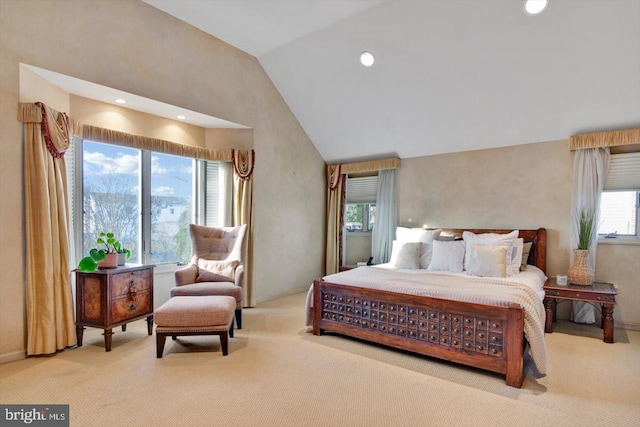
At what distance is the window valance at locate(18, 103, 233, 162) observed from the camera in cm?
283

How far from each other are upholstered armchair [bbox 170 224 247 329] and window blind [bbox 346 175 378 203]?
2.45 meters

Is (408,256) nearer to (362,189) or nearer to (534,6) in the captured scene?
(362,189)

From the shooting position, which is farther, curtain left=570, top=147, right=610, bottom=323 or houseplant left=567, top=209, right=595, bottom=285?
curtain left=570, top=147, right=610, bottom=323

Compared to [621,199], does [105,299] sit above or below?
below

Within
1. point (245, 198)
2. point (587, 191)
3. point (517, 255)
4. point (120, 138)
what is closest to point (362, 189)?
point (245, 198)

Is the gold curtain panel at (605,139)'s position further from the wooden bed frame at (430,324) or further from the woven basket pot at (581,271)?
the wooden bed frame at (430,324)

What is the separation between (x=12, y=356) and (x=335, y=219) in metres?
4.43

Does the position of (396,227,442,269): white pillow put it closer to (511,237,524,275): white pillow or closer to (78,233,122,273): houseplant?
(511,237,524,275): white pillow

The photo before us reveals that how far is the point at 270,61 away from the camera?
4.75m

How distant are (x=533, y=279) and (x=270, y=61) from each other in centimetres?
429

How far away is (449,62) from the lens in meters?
3.76

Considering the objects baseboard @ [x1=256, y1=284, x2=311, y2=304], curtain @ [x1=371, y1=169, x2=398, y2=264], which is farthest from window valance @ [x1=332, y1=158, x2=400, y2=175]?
baseboard @ [x1=256, y1=284, x2=311, y2=304]

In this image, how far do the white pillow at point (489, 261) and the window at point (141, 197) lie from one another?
3.33m

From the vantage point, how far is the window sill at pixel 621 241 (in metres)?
3.74
